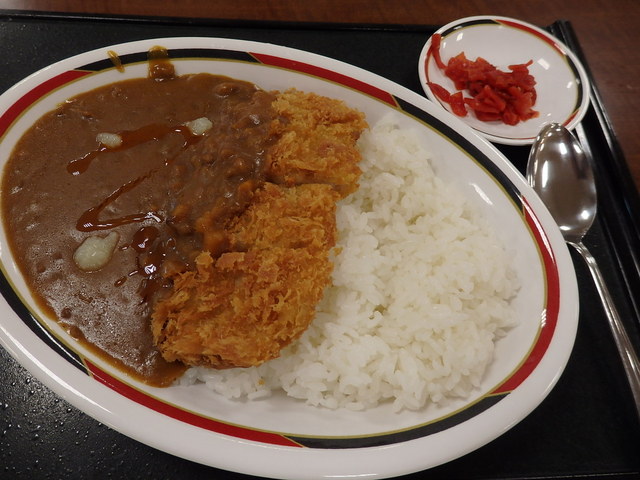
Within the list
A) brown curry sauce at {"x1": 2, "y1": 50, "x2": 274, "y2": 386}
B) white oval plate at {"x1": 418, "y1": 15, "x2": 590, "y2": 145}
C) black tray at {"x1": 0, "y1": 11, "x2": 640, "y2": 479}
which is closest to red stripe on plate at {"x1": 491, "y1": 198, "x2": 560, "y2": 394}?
black tray at {"x1": 0, "y1": 11, "x2": 640, "y2": 479}

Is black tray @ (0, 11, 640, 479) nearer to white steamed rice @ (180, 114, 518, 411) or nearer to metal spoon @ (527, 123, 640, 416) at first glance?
metal spoon @ (527, 123, 640, 416)

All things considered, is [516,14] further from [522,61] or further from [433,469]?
[433,469]

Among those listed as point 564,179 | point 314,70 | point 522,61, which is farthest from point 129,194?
point 522,61

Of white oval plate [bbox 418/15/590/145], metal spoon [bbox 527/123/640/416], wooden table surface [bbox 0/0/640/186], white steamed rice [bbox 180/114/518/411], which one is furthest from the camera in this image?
wooden table surface [bbox 0/0/640/186]

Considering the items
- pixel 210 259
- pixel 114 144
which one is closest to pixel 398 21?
pixel 114 144

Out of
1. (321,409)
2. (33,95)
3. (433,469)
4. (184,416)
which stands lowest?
(433,469)

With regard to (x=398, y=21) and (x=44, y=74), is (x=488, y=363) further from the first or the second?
(x=398, y=21)
